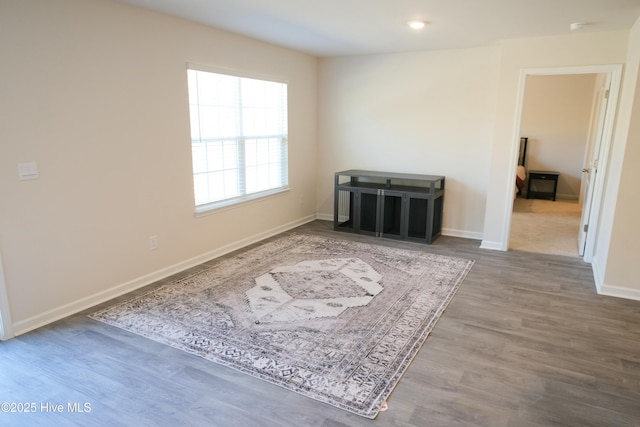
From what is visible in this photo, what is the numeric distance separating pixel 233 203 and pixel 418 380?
3.06 metres

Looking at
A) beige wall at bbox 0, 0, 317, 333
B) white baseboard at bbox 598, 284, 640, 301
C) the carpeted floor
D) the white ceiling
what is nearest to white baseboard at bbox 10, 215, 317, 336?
beige wall at bbox 0, 0, 317, 333

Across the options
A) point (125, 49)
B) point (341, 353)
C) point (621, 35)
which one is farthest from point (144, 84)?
point (621, 35)

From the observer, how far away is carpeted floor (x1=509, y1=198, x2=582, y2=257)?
5.06 m

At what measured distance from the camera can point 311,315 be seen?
319 cm

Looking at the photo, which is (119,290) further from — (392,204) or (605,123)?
(605,123)

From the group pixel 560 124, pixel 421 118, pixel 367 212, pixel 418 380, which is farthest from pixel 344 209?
pixel 560 124

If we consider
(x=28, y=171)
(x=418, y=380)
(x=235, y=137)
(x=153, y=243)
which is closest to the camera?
(x=418, y=380)

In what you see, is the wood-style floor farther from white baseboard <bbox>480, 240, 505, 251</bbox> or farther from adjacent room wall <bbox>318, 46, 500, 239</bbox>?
adjacent room wall <bbox>318, 46, 500, 239</bbox>

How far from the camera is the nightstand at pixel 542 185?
8.12m

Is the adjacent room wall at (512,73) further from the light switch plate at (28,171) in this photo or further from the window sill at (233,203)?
the light switch plate at (28,171)

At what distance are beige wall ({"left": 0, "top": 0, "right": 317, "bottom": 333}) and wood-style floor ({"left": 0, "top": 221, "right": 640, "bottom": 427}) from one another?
48 cm

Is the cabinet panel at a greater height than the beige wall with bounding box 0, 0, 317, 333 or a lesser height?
lesser

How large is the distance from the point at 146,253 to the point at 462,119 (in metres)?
4.13

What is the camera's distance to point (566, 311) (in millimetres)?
3314
